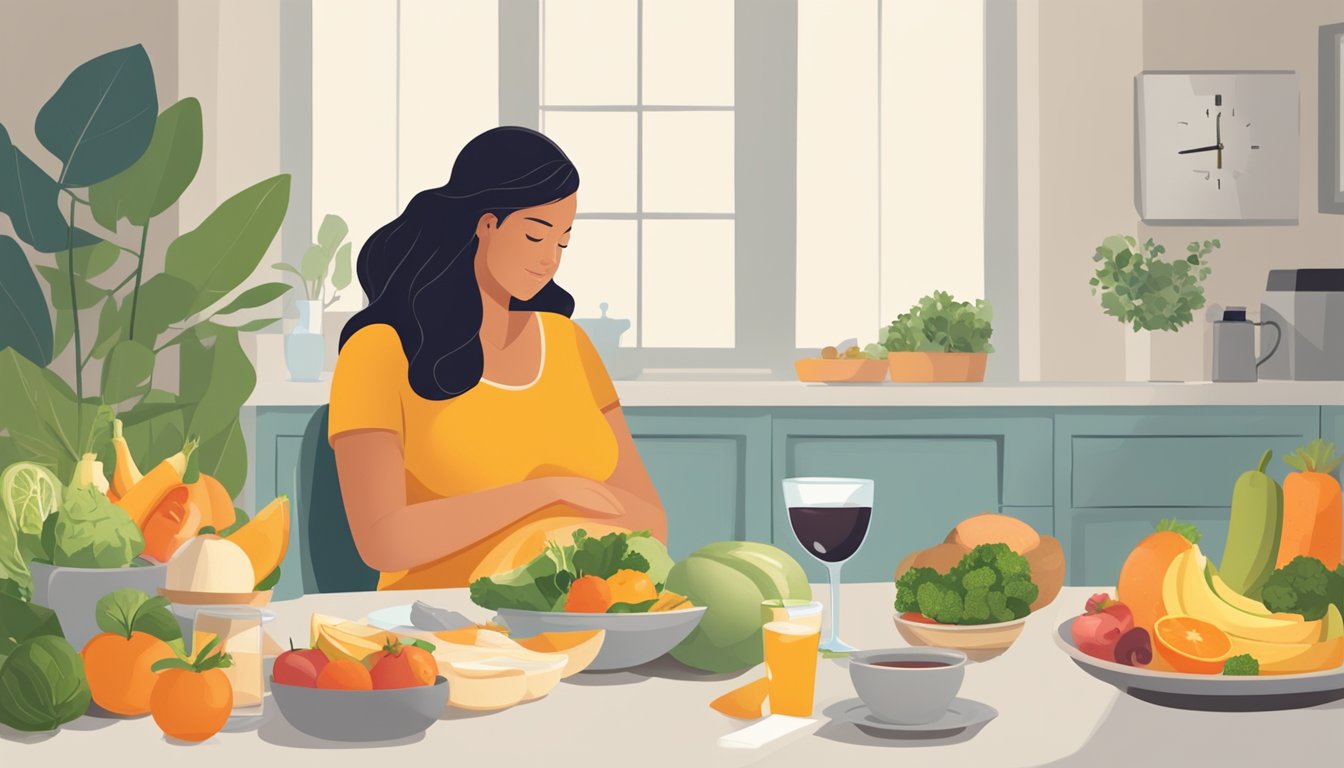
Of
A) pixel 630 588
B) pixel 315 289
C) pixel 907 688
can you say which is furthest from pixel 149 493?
pixel 315 289

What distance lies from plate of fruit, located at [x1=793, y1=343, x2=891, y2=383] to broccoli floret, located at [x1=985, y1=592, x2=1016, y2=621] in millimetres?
2350

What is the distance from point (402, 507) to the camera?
2.03m

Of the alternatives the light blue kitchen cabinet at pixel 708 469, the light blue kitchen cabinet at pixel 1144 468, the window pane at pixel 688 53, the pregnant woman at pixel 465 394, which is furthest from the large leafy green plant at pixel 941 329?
the pregnant woman at pixel 465 394

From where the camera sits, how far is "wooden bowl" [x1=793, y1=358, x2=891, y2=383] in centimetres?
367

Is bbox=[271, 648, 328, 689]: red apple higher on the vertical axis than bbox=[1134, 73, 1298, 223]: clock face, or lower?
lower

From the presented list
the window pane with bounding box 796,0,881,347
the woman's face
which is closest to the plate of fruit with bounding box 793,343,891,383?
the window pane with bounding box 796,0,881,347

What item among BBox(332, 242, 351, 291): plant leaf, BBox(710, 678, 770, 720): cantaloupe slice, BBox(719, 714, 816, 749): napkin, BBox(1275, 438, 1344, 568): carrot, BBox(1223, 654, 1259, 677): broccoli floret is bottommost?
BBox(719, 714, 816, 749): napkin

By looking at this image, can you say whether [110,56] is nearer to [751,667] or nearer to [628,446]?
[751,667]

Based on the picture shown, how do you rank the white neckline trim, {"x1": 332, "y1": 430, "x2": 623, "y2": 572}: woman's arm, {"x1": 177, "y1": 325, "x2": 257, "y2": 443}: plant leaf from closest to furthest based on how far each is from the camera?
{"x1": 177, "y1": 325, "x2": 257, "y2": 443}: plant leaf → {"x1": 332, "y1": 430, "x2": 623, "y2": 572}: woman's arm → the white neckline trim

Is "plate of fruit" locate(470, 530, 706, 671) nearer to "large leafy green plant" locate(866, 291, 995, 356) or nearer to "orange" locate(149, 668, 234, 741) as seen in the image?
"orange" locate(149, 668, 234, 741)

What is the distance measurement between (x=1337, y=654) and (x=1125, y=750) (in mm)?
245

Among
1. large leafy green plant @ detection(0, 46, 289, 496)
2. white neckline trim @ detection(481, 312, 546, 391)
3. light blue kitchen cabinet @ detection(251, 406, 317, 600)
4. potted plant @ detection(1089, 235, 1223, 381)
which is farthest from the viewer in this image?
potted plant @ detection(1089, 235, 1223, 381)

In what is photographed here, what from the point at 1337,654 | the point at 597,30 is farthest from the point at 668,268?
the point at 1337,654

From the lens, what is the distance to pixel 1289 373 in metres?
3.78
